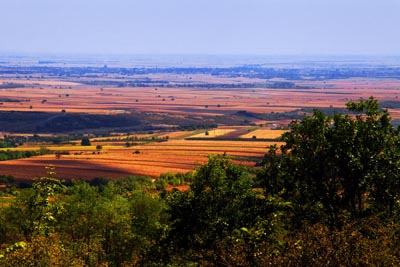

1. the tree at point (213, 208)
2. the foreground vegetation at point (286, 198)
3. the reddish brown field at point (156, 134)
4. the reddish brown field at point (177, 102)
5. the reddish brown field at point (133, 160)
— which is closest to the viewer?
the foreground vegetation at point (286, 198)

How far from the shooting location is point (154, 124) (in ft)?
400

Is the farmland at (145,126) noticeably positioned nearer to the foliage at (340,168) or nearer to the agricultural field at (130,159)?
the agricultural field at (130,159)

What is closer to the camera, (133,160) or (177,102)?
(133,160)

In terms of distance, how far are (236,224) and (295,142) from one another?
14.3 feet

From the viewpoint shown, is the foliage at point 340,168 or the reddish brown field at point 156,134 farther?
the reddish brown field at point 156,134

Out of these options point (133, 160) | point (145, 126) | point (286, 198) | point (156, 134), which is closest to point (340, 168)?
point (286, 198)

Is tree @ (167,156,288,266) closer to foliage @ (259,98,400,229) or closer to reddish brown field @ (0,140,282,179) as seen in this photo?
foliage @ (259,98,400,229)

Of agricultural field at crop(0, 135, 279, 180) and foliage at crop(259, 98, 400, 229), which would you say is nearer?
foliage at crop(259, 98, 400, 229)

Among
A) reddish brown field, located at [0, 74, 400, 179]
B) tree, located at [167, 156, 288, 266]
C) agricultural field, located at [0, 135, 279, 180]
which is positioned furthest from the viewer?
reddish brown field, located at [0, 74, 400, 179]

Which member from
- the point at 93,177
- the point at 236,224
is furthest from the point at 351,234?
the point at 93,177

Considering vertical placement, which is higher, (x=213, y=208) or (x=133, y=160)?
(x=213, y=208)

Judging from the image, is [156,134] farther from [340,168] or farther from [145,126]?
[340,168]

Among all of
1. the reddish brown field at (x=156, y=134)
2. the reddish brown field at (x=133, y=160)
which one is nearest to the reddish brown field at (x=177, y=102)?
the reddish brown field at (x=156, y=134)

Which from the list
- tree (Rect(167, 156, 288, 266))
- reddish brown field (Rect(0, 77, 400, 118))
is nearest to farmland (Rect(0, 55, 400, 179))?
reddish brown field (Rect(0, 77, 400, 118))
